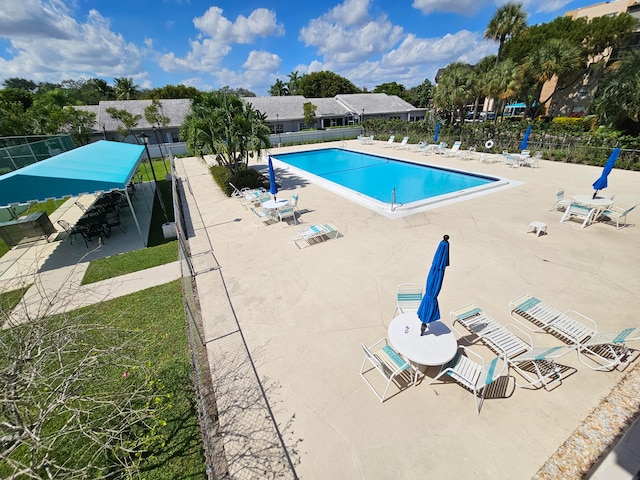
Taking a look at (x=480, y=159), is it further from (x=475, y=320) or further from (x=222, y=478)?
(x=222, y=478)

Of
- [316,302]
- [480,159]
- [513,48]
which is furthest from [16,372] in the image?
[513,48]

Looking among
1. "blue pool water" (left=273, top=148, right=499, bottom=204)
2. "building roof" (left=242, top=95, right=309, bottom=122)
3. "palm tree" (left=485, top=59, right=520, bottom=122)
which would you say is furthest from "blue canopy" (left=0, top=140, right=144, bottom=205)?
"palm tree" (left=485, top=59, right=520, bottom=122)

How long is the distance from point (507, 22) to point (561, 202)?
108 ft

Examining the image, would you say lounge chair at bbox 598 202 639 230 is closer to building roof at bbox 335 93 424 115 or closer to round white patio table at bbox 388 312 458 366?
round white patio table at bbox 388 312 458 366

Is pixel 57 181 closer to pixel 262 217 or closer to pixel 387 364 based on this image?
pixel 262 217

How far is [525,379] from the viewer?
4.74 metres

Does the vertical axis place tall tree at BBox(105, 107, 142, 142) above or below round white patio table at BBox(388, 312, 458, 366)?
above

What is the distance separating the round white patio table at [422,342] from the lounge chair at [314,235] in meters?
4.71

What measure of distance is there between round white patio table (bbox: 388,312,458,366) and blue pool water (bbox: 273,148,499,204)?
10.0m

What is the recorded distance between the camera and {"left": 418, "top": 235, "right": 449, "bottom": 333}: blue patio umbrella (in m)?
4.25

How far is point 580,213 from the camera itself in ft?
32.6

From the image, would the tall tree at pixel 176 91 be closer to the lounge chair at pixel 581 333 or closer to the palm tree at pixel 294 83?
the palm tree at pixel 294 83

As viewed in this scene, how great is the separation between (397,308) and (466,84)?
1224 inches

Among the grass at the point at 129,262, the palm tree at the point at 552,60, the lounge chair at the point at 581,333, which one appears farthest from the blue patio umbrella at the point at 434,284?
the palm tree at the point at 552,60
